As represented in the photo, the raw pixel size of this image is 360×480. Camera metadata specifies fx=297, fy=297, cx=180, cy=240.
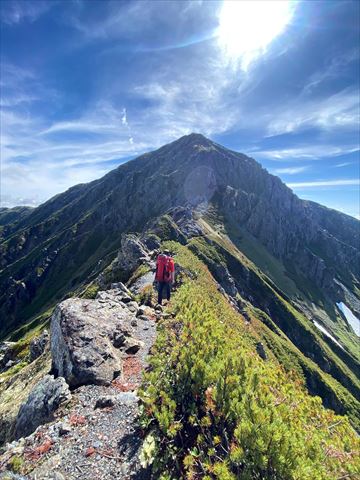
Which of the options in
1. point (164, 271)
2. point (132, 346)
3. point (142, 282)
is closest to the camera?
point (132, 346)

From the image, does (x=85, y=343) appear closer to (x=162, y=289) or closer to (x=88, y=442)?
(x=88, y=442)

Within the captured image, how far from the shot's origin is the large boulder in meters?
12.9

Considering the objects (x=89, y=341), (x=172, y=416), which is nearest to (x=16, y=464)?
(x=172, y=416)

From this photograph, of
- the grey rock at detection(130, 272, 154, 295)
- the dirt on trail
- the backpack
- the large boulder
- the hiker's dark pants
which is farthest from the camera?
the grey rock at detection(130, 272, 154, 295)

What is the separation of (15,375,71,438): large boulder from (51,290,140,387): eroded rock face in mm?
781

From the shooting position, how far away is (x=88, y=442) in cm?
1038

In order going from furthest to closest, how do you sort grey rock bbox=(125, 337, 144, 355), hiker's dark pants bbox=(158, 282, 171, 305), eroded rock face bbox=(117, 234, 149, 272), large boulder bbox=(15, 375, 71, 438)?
1. eroded rock face bbox=(117, 234, 149, 272)
2. hiker's dark pants bbox=(158, 282, 171, 305)
3. grey rock bbox=(125, 337, 144, 355)
4. large boulder bbox=(15, 375, 71, 438)

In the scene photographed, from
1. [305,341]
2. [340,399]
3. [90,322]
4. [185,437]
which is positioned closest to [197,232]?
[305,341]

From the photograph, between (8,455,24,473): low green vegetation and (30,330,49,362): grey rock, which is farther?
(30,330,49,362): grey rock

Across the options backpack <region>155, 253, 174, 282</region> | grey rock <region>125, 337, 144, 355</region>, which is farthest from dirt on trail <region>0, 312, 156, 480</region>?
backpack <region>155, 253, 174, 282</region>

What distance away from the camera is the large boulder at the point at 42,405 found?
1288cm

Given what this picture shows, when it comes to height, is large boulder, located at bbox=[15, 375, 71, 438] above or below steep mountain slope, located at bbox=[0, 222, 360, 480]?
below

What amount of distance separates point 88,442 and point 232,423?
16.7 ft

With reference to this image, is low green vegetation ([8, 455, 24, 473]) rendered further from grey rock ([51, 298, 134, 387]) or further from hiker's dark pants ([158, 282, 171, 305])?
hiker's dark pants ([158, 282, 171, 305])
